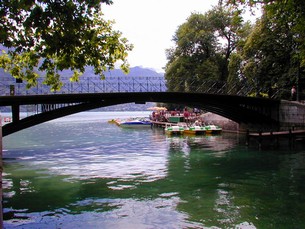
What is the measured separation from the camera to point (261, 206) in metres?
12.0

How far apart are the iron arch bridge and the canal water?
298 centimetres

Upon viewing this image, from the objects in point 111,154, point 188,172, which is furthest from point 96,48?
point 111,154

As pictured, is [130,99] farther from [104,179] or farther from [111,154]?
[104,179]

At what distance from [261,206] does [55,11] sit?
8.33 metres

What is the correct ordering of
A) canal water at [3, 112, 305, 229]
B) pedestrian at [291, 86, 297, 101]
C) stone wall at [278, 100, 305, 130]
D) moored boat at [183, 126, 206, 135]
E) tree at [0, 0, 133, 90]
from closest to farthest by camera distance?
tree at [0, 0, 133, 90], canal water at [3, 112, 305, 229], stone wall at [278, 100, 305, 130], pedestrian at [291, 86, 297, 101], moored boat at [183, 126, 206, 135]

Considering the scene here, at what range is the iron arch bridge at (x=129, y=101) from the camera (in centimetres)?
2339

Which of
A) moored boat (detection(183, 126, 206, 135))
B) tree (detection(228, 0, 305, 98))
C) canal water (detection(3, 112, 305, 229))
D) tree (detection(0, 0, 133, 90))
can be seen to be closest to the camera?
tree (detection(0, 0, 133, 90))

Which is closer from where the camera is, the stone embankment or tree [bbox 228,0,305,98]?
tree [bbox 228,0,305,98]

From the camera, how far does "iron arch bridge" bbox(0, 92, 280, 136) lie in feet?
76.7

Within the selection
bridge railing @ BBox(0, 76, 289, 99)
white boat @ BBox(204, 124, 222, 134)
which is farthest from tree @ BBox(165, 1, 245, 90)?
white boat @ BBox(204, 124, 222, 134)

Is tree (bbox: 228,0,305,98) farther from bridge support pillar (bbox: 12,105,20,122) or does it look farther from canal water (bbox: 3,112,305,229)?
bridge support pillar (bbox: 12,105,20,122)

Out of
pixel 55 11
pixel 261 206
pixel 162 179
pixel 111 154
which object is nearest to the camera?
pixel 55 11

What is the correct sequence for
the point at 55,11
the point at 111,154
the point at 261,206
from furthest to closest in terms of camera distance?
the point at 111,154 < the point at 261,206 < the point at 55,11

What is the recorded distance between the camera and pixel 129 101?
96.9 ft
